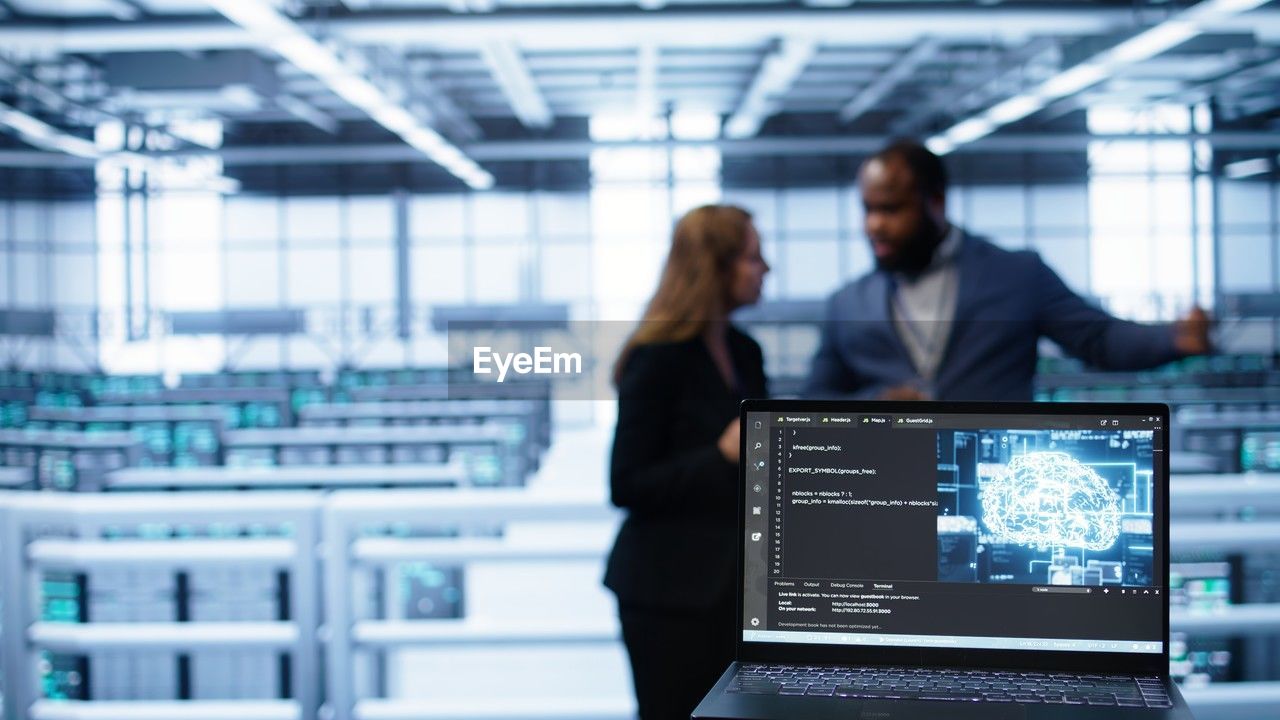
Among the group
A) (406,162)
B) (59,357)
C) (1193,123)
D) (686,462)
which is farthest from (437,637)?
(406,162)

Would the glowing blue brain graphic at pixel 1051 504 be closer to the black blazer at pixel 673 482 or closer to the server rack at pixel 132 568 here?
the black blazer at pixel 673 482

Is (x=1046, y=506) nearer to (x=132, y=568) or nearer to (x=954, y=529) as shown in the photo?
(x=954, y=529)

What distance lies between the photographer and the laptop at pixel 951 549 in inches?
39.9

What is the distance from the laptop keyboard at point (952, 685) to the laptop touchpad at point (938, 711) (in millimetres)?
15

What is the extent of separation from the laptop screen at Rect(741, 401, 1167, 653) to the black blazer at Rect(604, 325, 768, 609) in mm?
285

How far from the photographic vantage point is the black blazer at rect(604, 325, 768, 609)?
4.51ft

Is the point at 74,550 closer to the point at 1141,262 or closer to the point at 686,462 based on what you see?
Result: the point at 686,462

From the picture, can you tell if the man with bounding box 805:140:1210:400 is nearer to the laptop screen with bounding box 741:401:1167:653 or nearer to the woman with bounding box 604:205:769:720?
the woman with bounding box 604:205:769:720

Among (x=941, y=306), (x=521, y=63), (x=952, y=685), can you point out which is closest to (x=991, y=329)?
(x=941, y=306)

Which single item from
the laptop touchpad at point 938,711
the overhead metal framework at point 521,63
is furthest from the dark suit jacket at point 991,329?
the overhead metal framework at point 521,63

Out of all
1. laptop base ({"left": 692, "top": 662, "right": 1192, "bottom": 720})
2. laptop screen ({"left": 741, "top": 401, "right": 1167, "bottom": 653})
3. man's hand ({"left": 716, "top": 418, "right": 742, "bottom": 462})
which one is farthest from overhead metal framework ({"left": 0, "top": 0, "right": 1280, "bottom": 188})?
laptop base ({"left": 692, "top": 662, "right": 1192, "bottom": 720})

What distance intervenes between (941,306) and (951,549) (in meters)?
0.59

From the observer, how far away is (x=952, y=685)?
3.25ft

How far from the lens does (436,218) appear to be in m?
4.64
